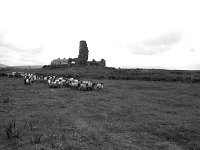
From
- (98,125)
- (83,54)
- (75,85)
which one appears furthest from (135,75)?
(98,125)

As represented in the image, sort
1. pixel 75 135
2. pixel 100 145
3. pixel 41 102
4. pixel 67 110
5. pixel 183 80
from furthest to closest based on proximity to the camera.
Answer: pixel 183 80 → pixel 41 102 → pixel 67 110 → pixel 75 135 → pixel 100 145

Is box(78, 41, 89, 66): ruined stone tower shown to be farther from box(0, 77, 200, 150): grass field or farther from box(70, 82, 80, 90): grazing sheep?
box(0, 77, 200, 150): grass field

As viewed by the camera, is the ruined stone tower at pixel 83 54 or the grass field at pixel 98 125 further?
the ruined stone tower at pixel 83 54

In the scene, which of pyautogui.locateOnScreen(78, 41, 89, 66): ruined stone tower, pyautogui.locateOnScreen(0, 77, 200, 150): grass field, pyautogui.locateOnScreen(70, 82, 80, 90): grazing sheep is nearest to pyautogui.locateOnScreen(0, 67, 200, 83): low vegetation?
pyautogui.locateOnScreen(78, 41, 89, 66): ruined stone tower

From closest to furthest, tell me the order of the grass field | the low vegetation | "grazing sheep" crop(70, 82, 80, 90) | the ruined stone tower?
the grass field, "grazing sheep" crop(70, 82, 80, 90), the low vegetation, the ruined stone tower

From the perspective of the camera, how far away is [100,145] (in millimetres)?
12039

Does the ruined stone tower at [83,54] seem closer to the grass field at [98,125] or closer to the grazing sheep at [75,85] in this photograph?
the grazing sheep at [75,85]

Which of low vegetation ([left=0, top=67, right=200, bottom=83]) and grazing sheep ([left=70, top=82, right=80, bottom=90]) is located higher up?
low vegetation ([left=0, top=67, right=200, bottom=83])

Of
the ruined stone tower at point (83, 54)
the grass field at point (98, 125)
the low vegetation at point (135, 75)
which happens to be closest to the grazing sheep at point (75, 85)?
the grass field at point (98, 125)

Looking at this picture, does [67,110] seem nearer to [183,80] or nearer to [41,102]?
[41,102]

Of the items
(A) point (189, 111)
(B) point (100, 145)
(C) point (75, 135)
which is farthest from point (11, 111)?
(A) point (189, 111)

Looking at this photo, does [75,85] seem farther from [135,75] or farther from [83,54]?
[83,54]

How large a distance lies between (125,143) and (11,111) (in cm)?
1012

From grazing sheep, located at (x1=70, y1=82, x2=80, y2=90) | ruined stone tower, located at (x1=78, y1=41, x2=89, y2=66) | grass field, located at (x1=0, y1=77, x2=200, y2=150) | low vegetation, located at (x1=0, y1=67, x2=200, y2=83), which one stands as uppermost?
ruined stone tower, located at (x1=78, y1=41, x2=89, y2=66)
